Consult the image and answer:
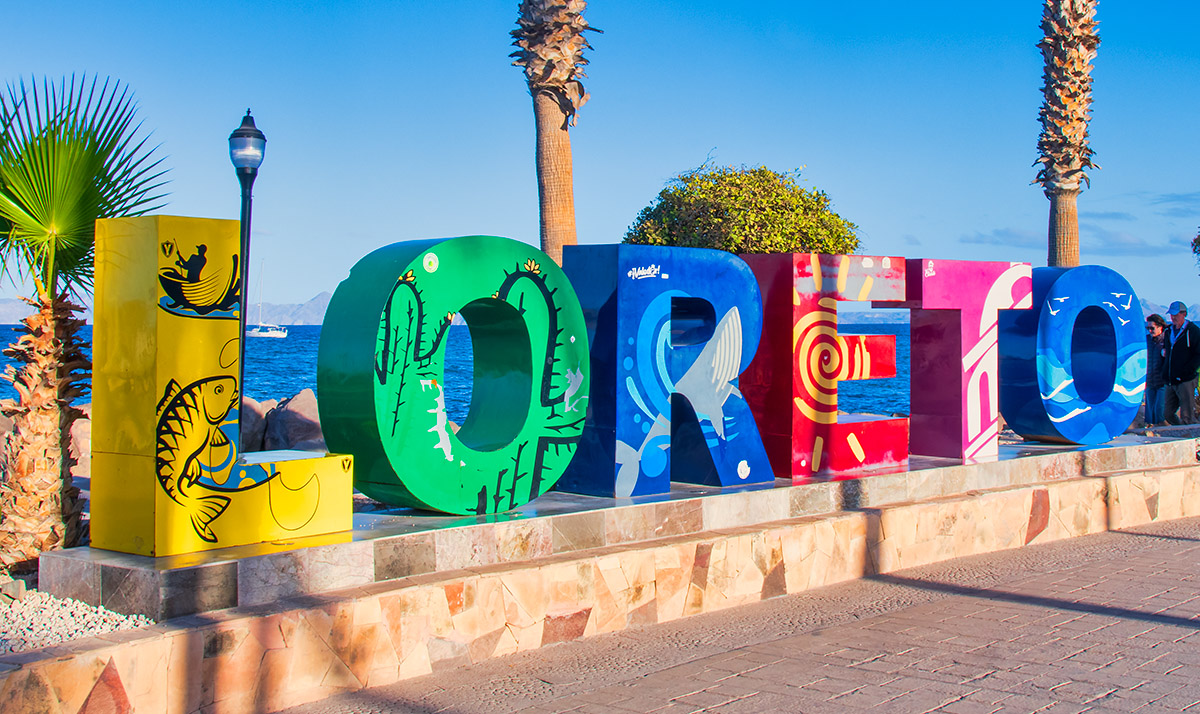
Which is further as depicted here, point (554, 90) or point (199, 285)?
point (554, 90)

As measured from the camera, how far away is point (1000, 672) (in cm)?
621

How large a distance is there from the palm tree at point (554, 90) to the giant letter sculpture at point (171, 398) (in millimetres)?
8306

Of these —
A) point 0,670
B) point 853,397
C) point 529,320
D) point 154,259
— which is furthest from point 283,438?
point 853,397

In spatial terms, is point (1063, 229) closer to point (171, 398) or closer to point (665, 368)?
point (665, 368)

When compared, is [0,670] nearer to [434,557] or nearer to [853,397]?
[434,557]

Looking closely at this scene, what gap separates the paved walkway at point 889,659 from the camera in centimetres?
566

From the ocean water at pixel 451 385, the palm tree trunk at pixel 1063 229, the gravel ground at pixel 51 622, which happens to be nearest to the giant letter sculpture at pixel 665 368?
the gravel ground at pixel 51 622

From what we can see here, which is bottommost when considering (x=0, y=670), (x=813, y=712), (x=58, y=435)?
(x=813, y=712)

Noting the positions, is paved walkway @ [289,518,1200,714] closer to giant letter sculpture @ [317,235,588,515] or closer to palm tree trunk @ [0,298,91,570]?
giant letter sculpture @ [317,235,588,515]

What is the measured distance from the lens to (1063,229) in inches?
829

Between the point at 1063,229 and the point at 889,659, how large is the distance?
1678 centimetres

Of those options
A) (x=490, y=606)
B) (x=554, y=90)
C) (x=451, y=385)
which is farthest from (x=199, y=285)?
(x=451, y=385)

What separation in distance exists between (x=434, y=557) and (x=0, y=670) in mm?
2549

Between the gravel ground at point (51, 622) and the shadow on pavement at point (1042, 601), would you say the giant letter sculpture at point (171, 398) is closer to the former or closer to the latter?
the gravel ground at point (51, 622)
